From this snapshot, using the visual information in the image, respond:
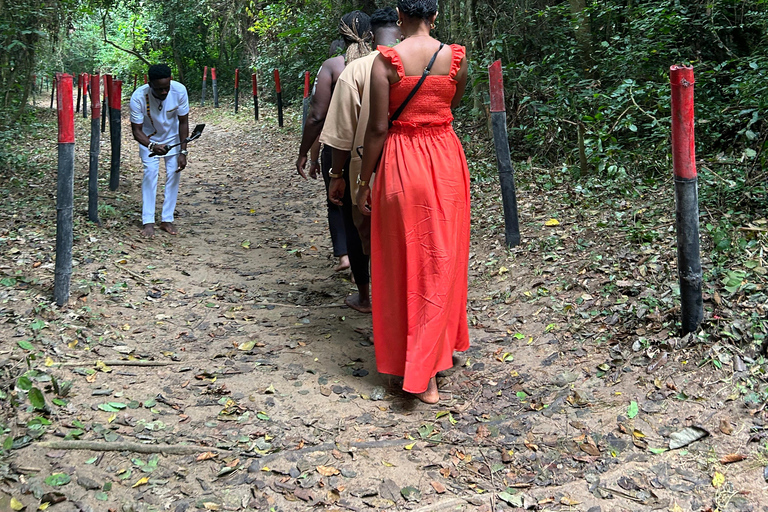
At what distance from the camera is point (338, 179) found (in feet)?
13.7

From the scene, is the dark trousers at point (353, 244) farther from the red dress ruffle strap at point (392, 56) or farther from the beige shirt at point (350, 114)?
the red dress ruffle strap at point (392, 56)

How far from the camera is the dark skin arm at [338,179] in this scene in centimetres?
404

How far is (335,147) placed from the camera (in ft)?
13.1

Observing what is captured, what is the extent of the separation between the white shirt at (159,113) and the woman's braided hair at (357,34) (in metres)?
2.85

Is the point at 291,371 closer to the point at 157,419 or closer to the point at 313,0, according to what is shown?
the point at 157,419

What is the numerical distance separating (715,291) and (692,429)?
106 cm

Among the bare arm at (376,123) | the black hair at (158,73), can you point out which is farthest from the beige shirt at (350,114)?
the black hair at (158,73)

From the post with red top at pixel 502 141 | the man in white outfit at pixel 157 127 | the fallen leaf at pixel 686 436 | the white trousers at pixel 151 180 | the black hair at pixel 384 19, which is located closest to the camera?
the fallen leaf at pixel 686 436

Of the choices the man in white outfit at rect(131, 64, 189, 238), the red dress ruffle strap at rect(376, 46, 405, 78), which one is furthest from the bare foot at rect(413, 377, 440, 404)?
the man in white outfit at rect(131, 64, 189, 238)

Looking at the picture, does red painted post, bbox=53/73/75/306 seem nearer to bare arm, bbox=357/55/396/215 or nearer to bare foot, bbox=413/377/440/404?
bare arm, bbox=357/55/396/215

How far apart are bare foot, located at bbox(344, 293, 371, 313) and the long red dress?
53.5 inches

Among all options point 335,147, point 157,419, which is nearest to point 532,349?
point 335,147

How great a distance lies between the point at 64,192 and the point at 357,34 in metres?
2.25

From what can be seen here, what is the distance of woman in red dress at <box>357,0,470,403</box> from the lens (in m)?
3.30
